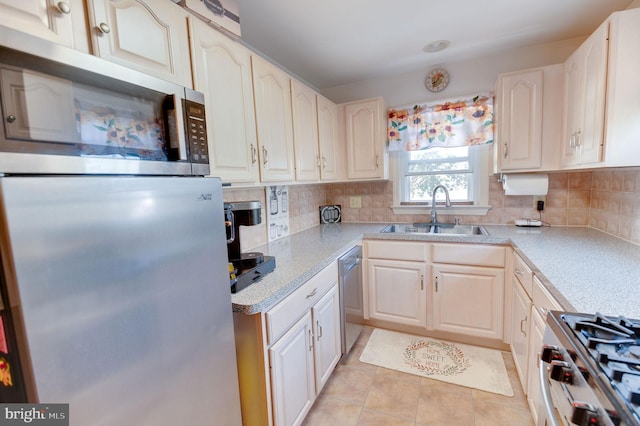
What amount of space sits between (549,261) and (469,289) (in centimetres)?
74

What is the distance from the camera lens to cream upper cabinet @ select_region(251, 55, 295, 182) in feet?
5.19

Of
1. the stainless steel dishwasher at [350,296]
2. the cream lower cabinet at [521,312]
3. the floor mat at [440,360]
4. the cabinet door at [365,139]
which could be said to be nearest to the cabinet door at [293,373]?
the stainless steel dishwasher at [350,296]

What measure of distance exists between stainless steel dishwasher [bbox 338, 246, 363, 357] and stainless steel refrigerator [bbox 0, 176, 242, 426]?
1.04m

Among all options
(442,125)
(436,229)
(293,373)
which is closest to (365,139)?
(442,125)

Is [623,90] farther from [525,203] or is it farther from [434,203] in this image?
[434,203]

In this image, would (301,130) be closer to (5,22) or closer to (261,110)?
(261,110)

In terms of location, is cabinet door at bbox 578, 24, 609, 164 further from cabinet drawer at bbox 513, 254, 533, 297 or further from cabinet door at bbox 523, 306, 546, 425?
cabinet door at bbox 523, 306, 546, 425

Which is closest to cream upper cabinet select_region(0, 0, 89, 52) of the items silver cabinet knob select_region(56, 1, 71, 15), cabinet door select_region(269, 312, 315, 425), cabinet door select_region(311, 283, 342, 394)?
silver cabinet knob select_region(56, 1, 71, 15)

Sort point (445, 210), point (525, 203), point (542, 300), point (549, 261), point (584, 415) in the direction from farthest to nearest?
point (445, 210), point (525, 203), point (549, 261), point (542, 300), point (584, 415)

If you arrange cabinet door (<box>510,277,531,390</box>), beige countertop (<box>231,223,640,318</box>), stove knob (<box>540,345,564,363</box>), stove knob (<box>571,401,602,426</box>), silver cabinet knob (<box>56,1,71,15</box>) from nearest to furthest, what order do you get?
stove knob (<box>571,401,602,426</box>), silver cabinet knob (<box>56,1,71,15</box>), stove knob (<box>540,345,564,363</box>), beige countertop (<box>231,223,640,318</box>), cabinet door (<box>510,277,531,390</box>)

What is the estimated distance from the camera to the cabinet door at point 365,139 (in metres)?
2.54

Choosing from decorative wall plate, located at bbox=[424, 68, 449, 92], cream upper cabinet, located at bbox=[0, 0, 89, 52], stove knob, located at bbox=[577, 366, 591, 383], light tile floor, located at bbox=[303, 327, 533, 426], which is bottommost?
light tile floor, located at bbox=[303, 327, 533, 426]

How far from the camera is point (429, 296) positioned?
86.2 inches

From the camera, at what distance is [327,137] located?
2.47m
